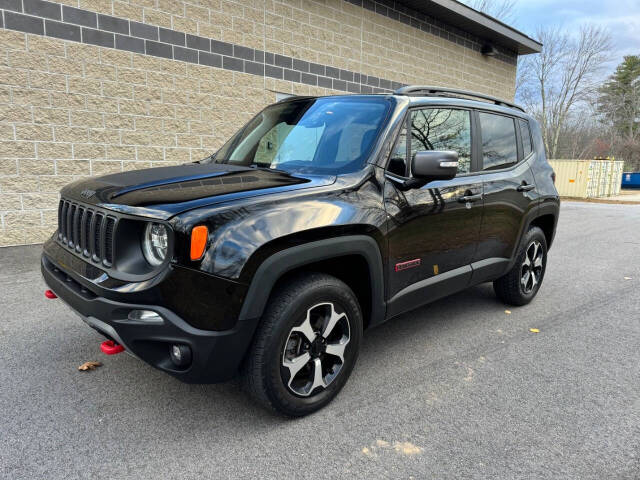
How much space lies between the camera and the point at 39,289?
4.92 m

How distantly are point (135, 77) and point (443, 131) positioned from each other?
18.7 feet

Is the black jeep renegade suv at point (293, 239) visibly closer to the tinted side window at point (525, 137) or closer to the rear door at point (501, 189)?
the rear door at point (501, 189)

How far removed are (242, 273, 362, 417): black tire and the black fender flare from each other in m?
0.13

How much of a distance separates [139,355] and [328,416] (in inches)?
44.7

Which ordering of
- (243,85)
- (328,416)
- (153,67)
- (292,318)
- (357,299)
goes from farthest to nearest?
(243,85) → (153,67) → (357,299) → (328,416) → (292,318)

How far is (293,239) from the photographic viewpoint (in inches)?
96.0

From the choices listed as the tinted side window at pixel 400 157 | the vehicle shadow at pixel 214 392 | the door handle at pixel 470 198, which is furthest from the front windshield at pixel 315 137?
the vehicle shadow at pixel 214 392

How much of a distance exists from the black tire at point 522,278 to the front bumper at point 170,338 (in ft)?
10.1

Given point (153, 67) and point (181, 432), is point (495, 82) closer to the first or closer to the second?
point (153, 67)

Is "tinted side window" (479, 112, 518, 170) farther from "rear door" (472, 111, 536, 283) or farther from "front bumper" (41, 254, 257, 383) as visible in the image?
"front bumper" (41, 254, 257, 383)

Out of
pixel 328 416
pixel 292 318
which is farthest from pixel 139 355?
pixel 328 416

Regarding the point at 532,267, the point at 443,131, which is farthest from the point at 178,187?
the point at 532,267

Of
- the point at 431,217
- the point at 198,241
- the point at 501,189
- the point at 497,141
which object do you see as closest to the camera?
the point at 198,241

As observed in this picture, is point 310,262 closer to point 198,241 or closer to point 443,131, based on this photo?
point 198,241
